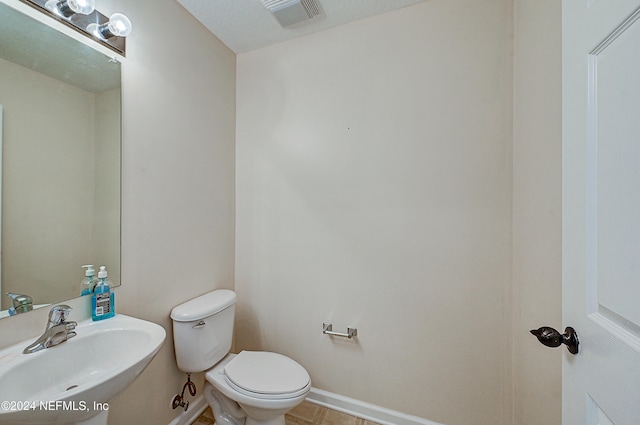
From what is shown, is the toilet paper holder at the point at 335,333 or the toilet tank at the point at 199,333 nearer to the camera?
the toilet tank at the point at 199,333

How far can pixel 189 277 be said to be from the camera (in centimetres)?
146

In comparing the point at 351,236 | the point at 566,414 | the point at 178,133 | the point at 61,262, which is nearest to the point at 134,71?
→ the point at 178,133

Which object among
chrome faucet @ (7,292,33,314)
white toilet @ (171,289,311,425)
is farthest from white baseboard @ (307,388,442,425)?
chrome faucet @ (7,292,33,314)

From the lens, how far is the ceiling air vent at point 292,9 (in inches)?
53.4

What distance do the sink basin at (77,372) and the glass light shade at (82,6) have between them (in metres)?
1.22

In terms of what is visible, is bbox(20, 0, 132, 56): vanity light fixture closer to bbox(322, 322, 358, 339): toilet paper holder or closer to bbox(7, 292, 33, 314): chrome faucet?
bbox(7, 292, 33, 314): chrome faucet

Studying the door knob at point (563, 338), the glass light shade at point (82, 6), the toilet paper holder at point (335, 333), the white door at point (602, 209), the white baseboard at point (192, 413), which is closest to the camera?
the white door at point (602, 209)

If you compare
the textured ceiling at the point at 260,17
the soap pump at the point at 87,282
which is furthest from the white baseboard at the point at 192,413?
the textured ceiling at the point at 260,17

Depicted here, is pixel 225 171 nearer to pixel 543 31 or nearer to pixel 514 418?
pixel 543 31

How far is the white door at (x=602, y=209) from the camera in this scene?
44 cm

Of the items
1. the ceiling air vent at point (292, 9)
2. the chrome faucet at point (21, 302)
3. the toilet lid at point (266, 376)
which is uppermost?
the ceiling air vent at point (292, 9)

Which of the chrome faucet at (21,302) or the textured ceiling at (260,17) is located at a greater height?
the textured ceiling at (260,17)

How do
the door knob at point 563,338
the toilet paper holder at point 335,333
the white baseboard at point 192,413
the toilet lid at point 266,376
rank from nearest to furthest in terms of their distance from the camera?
the door knob at point 563,338, the toilet lid at point 266,376, the white baseboard at point 192,413, the toilet paper holder at point 335,333

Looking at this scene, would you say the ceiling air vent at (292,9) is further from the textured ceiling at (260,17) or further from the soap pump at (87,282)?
the soap pump at (87,282)
